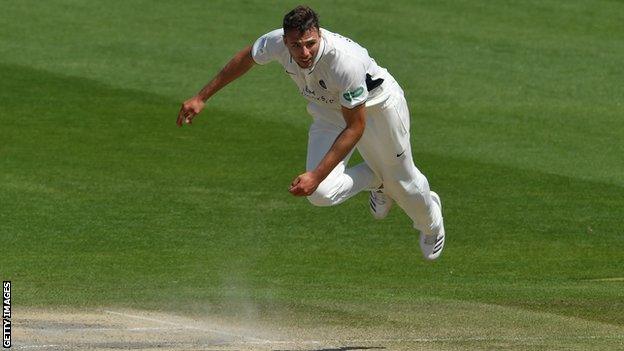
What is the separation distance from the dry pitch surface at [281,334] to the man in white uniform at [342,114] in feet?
3.23

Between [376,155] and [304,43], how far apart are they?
147 cm

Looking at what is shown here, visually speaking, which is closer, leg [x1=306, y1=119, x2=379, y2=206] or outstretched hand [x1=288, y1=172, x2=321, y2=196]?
outstretched hand [x1=288, y1=172, x2=321, y2=196]

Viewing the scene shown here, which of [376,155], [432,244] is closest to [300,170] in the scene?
[432,244]

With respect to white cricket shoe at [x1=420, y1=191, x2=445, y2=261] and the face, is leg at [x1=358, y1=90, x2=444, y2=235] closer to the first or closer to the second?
white cricket shoe at [x1=420, y1=191, x2=445, y2=261]

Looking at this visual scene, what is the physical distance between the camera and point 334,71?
9133 millimetres

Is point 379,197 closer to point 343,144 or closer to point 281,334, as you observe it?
point 281,334

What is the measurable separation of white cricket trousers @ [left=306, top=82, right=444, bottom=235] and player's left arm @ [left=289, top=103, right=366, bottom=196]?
63 cm

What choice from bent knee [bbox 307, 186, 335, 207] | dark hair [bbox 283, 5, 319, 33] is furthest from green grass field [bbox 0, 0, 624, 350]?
dark hair [bbox 283, 5, 319, 33]

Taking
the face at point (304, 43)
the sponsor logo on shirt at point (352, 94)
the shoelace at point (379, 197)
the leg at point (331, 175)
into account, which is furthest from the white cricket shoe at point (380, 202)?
the face at point (304, 43)

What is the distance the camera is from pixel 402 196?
412 inches

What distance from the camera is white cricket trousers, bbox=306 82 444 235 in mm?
9852

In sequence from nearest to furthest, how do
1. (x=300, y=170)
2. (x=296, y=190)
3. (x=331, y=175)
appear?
(x=296, y=190) < (x=331, y=175) < (x=300, y=170)

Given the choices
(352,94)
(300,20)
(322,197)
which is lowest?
(322,197)

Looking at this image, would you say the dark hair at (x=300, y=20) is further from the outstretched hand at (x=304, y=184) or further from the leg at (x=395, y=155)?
the leg at (x=395, y=155)
